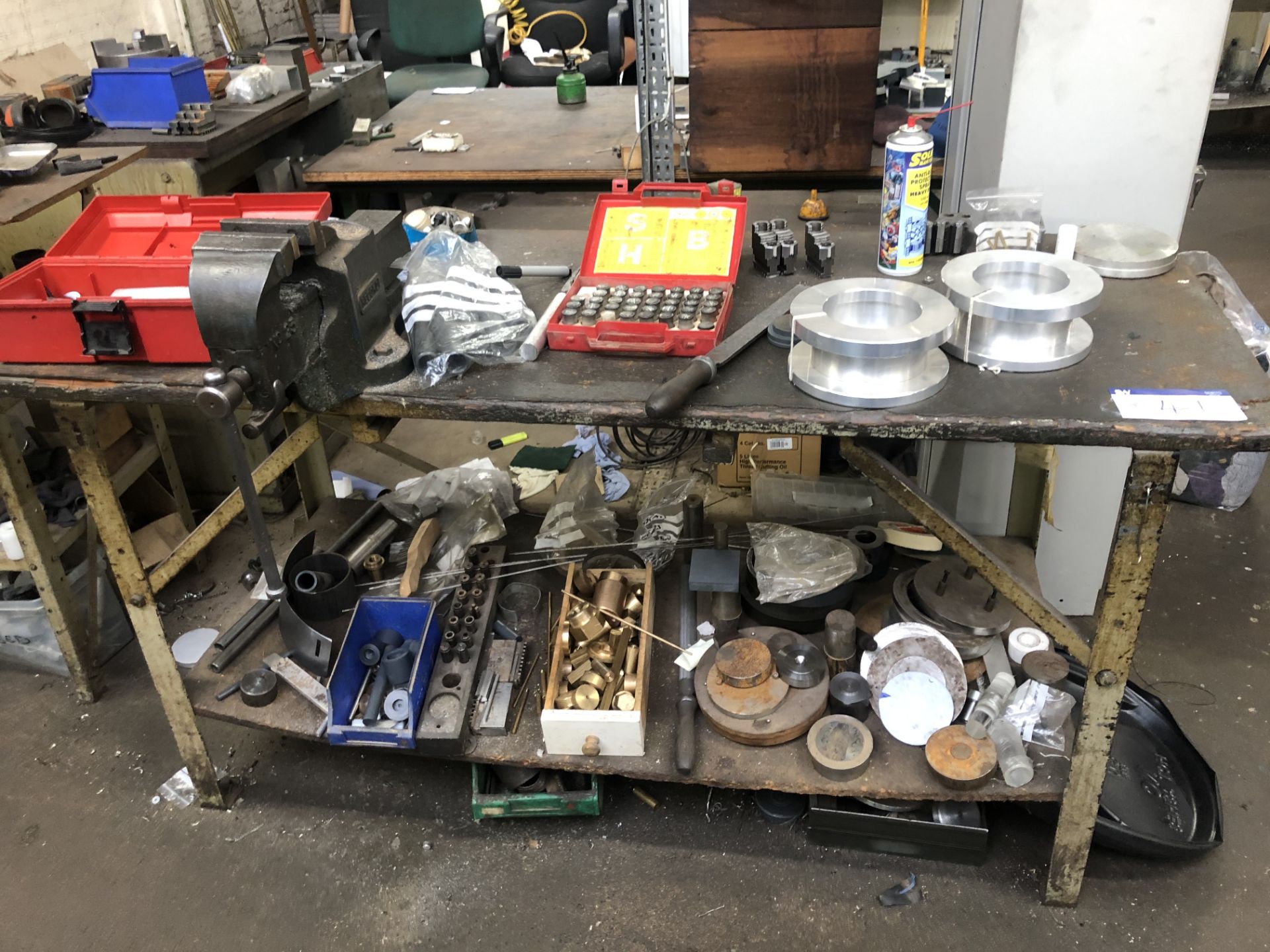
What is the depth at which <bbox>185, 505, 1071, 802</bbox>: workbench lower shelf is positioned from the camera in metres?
1.55

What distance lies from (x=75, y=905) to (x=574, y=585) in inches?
41.1

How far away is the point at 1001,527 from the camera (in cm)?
209

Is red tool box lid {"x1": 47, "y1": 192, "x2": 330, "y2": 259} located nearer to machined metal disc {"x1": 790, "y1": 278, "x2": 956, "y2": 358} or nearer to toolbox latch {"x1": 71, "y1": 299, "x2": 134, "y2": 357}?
toolbox latch {"x1": 71, "y1": 299, "x2": 134, "y2": 357}

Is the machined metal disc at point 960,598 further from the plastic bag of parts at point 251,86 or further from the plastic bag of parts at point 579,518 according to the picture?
the plastic bag of parts at point 251,86

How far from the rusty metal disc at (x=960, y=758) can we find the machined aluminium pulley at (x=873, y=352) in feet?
2.06

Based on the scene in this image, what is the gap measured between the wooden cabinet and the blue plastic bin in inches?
59.9

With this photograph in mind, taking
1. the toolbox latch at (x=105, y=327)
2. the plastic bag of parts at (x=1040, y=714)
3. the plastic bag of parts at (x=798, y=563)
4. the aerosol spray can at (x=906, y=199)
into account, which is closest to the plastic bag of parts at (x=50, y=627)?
the toolbox latch at (x=105, y=327)

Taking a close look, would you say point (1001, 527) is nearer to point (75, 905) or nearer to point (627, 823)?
point (627, 823)

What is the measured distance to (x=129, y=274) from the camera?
4.80 feet

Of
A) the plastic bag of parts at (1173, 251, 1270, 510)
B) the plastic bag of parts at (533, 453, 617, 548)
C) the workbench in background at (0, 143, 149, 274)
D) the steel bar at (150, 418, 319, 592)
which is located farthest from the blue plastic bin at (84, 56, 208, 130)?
the plastic bag of parts at (1173, 251, 1270, 510)

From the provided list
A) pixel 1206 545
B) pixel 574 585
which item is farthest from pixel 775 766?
pixel 1206 545

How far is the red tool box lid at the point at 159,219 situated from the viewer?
1.52 m

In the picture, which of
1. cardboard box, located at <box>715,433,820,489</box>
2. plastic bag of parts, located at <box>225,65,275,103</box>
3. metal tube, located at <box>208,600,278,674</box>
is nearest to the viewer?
metal tube, located at <box>208,600,278,674</box>

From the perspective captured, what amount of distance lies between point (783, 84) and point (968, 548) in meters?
1.40
